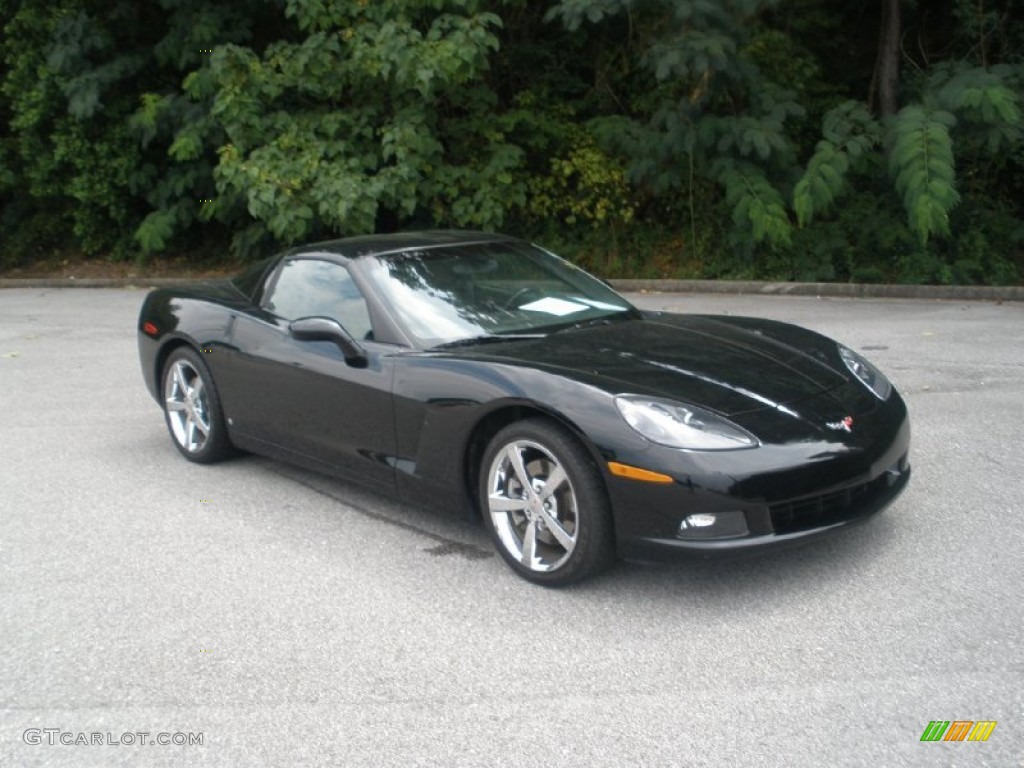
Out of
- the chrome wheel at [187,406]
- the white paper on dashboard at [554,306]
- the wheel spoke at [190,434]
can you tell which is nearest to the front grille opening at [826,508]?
the white paper on dashboard at [554,306]

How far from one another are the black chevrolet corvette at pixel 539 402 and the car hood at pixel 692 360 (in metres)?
0.01

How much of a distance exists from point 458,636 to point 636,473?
33.4 inches

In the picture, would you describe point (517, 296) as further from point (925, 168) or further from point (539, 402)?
point (925, 168)

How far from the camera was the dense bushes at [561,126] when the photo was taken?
12.9 metres

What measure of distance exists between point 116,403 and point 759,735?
603cm

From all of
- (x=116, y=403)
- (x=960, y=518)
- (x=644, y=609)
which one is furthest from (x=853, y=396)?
(x=116, y=403)

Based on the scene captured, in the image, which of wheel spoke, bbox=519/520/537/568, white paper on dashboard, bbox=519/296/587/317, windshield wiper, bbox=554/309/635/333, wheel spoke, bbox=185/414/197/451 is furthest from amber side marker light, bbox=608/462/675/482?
wheel spoke, bbox=185/414/197/451

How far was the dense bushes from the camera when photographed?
12.9 metres

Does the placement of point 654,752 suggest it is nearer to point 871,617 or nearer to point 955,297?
point 871,617

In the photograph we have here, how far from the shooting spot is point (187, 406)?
636cm

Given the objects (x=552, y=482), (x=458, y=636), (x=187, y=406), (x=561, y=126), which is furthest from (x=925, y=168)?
(x=458, y=636)

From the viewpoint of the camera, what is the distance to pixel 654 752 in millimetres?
3123

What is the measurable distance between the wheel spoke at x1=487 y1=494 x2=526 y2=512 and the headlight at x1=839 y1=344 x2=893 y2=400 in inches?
61.9

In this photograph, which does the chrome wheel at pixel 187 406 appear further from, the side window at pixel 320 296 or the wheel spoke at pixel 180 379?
the side window at pixel 320 296
